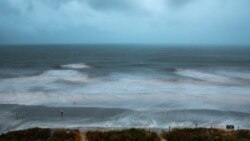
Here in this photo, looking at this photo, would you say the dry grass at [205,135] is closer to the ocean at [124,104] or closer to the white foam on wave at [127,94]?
the ocean at [124,104]

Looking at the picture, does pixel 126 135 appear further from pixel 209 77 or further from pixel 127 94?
pixel 209 77

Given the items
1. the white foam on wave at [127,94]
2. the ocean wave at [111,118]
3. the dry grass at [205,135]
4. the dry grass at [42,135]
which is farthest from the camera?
the white foam on wave at [127,94]

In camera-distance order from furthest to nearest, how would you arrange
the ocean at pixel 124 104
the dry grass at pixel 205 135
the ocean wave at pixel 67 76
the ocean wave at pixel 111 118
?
the ocean wave at pixel 67 76 < the ocean at pixel 124 104 < the ocean wave at pixel 111 118 < the dry grass at pixel 205 135

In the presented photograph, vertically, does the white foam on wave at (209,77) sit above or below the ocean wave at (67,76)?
below

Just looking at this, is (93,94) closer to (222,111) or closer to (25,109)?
(25,109)

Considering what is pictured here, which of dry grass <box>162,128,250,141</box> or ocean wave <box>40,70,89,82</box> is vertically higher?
ocean wave <box>40,70,89,82</box>

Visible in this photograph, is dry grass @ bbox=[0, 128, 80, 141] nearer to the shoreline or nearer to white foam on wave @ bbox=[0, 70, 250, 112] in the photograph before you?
the shoreline

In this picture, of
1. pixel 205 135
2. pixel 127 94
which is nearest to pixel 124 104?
pixel 127 94

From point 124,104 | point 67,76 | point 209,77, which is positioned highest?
point 67,76

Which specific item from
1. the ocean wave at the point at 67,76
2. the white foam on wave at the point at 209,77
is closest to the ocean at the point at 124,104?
the white foam on wave at the point at 209,77

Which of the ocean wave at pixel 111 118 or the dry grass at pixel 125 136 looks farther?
the ocean wave at pixel 111 118

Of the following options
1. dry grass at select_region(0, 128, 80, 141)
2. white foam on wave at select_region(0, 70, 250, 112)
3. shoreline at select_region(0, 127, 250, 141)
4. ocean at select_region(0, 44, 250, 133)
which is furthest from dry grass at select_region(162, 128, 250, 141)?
white foam on wave at select_region(0, 70, 250, 112)
